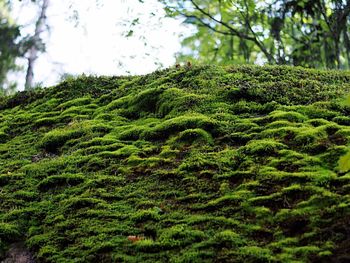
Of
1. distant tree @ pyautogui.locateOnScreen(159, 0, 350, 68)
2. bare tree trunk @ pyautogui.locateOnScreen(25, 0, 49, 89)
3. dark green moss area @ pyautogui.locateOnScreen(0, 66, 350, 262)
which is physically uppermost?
bare tree trunk @ pyautogui.locateOnScreen(25, 0, 49, 89)

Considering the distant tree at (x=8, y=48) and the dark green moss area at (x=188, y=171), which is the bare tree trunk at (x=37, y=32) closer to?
the distant tree at (x=8, y=48)

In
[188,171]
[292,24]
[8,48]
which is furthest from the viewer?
[8,48]

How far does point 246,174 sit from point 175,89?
3.29 meters

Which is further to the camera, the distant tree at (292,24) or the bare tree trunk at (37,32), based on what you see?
the bare tree trunk at (37,32)

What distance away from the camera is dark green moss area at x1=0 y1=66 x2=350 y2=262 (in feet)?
13.8

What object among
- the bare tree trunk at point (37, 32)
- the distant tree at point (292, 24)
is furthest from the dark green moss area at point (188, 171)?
the bare tree trunk at point (37, 32)

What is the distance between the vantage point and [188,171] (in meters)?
5.70

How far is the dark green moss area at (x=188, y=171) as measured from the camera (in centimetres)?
421

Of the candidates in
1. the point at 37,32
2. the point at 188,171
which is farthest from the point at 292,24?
the point at 37,32

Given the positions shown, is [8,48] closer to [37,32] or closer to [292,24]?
[37,32]

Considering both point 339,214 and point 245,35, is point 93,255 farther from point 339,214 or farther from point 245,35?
point 245,35

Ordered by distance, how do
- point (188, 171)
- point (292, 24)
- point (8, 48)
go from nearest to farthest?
point (188, 171)
point (292, 24)
point (8, 48)

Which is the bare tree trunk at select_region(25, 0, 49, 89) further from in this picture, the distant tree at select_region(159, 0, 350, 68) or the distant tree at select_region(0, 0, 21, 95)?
the distant tree at select_region(159, 0, 350, 68)

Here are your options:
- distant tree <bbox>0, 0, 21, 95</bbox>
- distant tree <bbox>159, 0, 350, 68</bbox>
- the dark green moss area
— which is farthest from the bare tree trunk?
the dark green moss area
